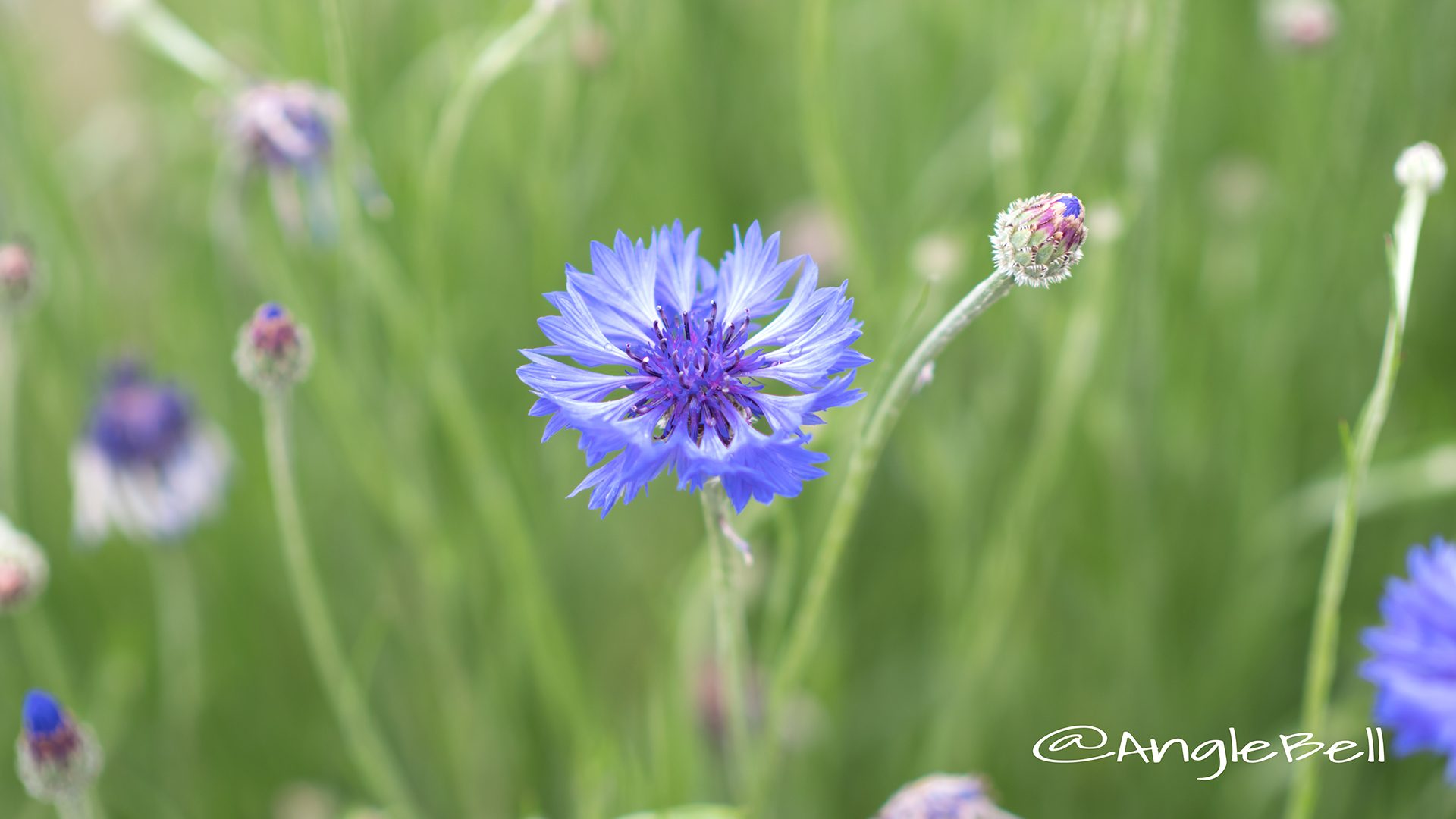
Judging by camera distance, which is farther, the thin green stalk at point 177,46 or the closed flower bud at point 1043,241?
the thin green stalk at point 177,46

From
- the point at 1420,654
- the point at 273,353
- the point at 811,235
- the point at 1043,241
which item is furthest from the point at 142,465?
the point at 1420,654

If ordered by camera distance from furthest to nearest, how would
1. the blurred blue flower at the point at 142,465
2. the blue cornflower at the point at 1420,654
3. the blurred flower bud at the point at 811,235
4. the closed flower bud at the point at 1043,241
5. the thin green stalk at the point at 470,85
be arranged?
the blurred flower bud at the point at 811,235
the blurred blue flower at the point at 142,465
the thin green stalk at the point at 470,85
the blue cornflower at the point at 1420,654
the closed flower bud at the point at 1043,241

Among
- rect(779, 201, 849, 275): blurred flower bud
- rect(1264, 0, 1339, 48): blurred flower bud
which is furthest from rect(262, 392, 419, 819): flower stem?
rect(1264, 0, 1339, 48): blurred flower bud

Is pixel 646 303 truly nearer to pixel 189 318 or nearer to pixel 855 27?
pixel 189 318

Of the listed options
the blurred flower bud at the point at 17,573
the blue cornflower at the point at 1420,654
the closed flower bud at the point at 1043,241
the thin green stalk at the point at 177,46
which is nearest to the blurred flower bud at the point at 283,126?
the thin green stalk at the point at 177,46

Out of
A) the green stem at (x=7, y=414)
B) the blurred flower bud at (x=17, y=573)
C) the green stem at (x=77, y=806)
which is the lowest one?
the green stem at (x=77, y=806)

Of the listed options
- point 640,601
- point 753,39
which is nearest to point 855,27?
point 753,39

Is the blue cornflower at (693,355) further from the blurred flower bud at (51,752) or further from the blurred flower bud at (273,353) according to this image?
the blurred flower bud at (51,752)

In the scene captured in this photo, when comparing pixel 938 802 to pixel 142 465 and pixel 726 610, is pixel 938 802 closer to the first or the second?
pixel 726 610
